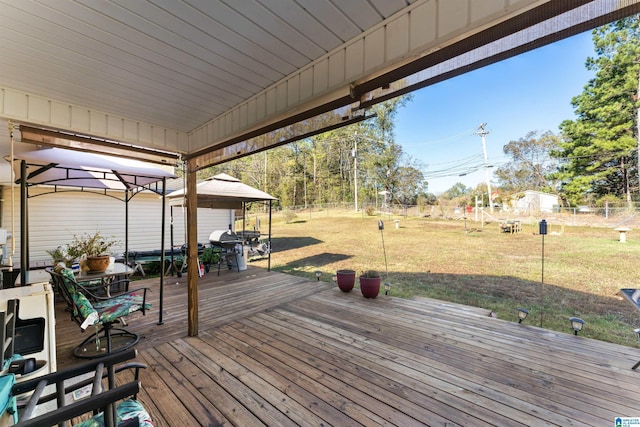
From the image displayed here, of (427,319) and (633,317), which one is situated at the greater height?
(427,319)

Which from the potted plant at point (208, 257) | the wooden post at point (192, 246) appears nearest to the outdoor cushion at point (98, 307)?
the wooden post at point (192, 246)

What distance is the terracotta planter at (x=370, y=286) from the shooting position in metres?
4.57

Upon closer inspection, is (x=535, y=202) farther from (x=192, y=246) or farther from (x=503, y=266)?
(x=192, y=246)

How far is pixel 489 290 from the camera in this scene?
225 inches

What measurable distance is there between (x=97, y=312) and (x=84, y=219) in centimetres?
646

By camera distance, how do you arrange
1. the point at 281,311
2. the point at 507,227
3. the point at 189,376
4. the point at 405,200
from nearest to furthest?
the point at 189,376 < the point at 281,311 < the point at 507,227 < the point at 405,200

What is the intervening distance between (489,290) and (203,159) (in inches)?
253

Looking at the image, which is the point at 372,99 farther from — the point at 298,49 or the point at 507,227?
the point at 507,227

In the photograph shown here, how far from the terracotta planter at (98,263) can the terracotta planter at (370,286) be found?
4.09m

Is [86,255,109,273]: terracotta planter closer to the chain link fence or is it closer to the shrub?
the chain link fence

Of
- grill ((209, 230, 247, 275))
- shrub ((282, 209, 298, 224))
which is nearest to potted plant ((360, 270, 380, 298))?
grill ((209, 230, 247, 275))

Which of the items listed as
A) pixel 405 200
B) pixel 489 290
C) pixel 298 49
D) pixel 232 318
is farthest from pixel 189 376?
pixel 405 200

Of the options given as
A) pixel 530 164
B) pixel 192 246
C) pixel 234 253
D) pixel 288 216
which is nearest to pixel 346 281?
pixel 192 246

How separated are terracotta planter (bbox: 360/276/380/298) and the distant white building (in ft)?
44.8
